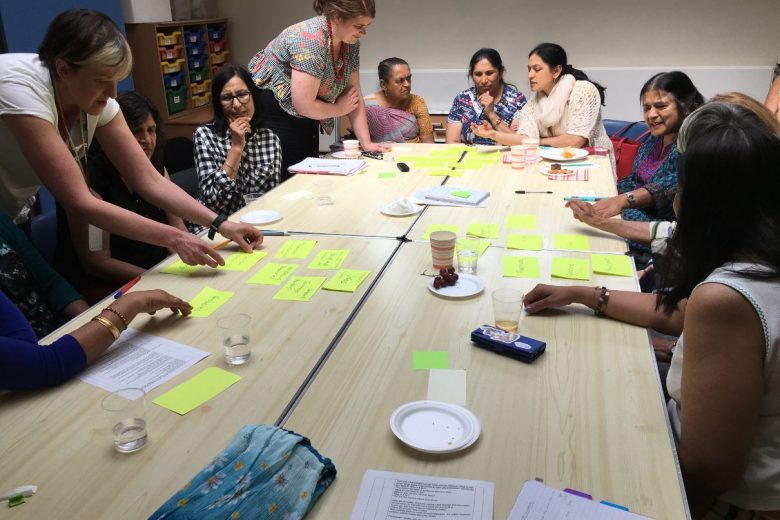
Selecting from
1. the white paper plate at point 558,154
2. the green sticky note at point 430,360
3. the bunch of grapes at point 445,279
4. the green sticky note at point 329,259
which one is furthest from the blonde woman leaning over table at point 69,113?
the white paper plate at point 558,154

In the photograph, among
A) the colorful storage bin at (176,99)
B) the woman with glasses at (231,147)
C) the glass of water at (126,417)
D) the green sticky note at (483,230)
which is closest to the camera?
the glass of water at (126,417)

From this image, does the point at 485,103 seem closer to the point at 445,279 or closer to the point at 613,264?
the point at 613,264

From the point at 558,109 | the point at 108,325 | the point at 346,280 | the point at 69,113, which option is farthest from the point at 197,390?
the point at 558,109

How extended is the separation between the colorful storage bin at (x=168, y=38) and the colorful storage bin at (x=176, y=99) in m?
0.40

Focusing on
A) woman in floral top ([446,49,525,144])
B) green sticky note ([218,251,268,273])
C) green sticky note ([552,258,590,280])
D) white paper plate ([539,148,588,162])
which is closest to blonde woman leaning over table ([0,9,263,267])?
green sticky note ([218,251,268,273])

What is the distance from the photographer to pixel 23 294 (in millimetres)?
1808

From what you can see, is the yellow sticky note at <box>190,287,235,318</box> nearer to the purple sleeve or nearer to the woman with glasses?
the purple sleeve

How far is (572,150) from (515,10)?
2.92 metres

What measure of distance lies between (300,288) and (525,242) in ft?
2.57

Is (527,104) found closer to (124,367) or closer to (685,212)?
(685,212)

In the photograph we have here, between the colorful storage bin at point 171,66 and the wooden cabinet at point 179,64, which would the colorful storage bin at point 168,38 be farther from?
the colorful storage bin at point 171,66

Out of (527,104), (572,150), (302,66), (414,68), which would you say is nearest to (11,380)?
(302,66)

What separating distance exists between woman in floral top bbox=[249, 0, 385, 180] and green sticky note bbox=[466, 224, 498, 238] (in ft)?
4.43

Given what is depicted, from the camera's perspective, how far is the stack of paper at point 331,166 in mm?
3033
